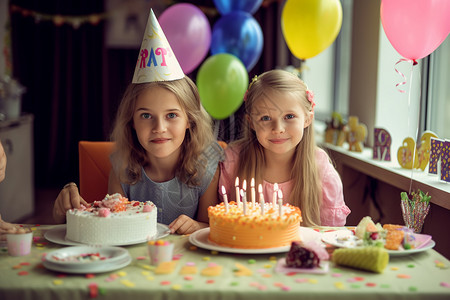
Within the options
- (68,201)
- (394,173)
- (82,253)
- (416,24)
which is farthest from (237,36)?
(82,253)

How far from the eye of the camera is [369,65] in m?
3.19

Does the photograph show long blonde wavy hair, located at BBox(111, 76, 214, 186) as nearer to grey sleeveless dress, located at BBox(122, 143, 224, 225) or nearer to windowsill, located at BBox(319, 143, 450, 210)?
grey sleeveless dress, located at BBox(122, 143, 224, 225)

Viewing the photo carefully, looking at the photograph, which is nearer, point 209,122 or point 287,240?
point 287,240

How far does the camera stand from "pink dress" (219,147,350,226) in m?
1.88

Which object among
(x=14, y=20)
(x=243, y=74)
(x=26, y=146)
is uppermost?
(x=14, y=20)

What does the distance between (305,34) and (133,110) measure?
1.38m

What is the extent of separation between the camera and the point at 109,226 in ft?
4.48

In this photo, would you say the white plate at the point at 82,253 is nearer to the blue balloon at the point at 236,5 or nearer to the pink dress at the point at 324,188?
the pink dress at the point at 324,188

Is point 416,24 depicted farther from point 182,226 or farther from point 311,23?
point 182,226

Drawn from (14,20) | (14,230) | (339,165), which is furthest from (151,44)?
(14,20)

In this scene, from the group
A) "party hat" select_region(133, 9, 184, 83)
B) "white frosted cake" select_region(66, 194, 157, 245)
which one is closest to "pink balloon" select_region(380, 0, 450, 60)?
"party hat" select_region(133, 9, 184, 83)

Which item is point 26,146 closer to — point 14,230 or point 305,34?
point 305,34

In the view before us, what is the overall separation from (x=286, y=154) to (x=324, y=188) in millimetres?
190

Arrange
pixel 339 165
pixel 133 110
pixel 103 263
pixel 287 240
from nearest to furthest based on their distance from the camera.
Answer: pixel 103 263 → pixel 287 240 → pixel 133 110 → pixel 339 165
